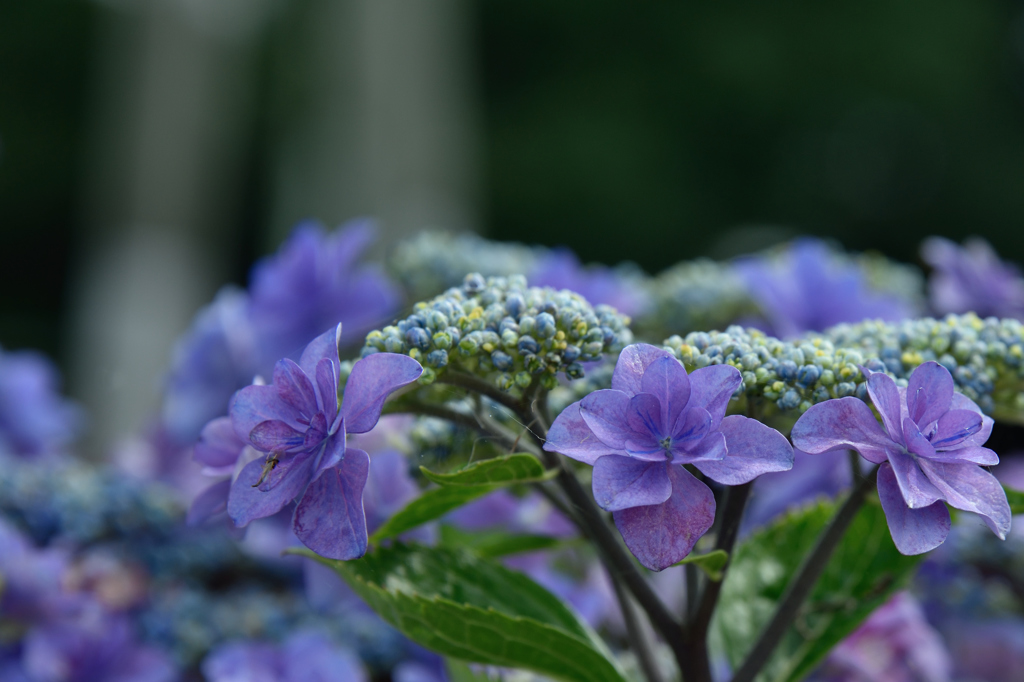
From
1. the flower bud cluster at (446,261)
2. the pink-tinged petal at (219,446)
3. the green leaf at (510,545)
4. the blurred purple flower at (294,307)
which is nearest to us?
the pink-tinged petal at (219,446)

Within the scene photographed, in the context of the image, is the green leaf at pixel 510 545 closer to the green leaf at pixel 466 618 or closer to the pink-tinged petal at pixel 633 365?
the green leaf at pixel 466 618

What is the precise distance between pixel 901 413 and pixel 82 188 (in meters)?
11.4

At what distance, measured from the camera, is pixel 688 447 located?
1.33 feet

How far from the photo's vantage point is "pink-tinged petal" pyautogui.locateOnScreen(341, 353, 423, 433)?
0.41 metres

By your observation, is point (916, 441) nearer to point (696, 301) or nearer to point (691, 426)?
point (691, 426)

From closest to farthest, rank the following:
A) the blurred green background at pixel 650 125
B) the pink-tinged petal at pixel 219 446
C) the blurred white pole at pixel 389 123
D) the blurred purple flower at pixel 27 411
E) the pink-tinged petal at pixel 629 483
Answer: the pink-tinged petal at pixel 629 483 < the pink-tinged petal at pixel 219 446 < the blurred purple flower at pixel 27 411 < the blurred white pole at pixel 389 123 < the blurred green background at pixel 650 125

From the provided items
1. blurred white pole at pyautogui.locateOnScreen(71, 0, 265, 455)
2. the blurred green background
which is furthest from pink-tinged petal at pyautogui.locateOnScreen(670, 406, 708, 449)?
the blurred green background

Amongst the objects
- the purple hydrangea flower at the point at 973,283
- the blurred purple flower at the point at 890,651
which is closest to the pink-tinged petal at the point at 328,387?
the blurred purple flower at the point at 890,651

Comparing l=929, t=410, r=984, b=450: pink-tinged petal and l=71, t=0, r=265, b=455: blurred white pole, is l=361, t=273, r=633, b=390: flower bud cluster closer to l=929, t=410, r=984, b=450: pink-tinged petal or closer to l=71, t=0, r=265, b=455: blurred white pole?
l=929, t=410, r=984, b=450: pink-tinged petal

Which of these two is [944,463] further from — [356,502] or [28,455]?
[28,455]

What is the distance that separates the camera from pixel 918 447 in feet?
1.35

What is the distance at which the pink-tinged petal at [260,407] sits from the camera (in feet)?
1.45

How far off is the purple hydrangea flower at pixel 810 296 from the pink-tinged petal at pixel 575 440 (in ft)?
1.40

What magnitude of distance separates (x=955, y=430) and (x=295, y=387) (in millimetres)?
307
